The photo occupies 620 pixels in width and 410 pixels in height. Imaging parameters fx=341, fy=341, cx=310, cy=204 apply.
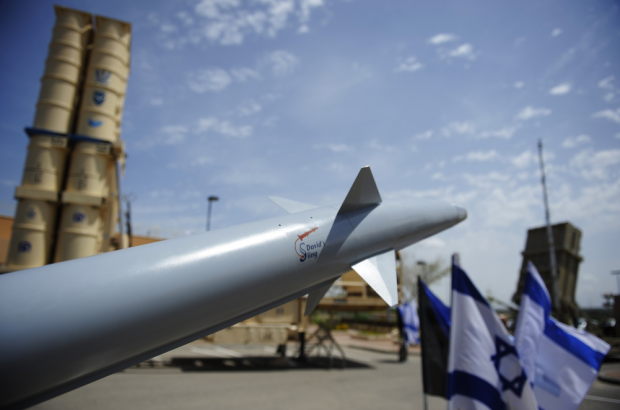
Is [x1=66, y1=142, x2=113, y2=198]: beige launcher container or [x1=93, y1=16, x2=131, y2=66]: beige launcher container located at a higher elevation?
[x1=93, y1=16, x2=131, y2=66]: beige launcher container

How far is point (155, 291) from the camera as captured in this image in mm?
1845

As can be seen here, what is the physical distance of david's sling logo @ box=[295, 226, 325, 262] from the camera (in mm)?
2555

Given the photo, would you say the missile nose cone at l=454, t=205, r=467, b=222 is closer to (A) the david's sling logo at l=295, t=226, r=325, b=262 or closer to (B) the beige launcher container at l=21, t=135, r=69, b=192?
(A) the david's sling logo at l=295, t=226, r=325, b=262

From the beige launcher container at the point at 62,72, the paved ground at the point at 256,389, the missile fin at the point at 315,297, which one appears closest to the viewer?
the missile fin at the point at 315,297

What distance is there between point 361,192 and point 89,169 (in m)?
10.9

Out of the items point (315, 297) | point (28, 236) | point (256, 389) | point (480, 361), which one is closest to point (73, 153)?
point (28, 236)

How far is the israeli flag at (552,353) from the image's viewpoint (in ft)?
13.1

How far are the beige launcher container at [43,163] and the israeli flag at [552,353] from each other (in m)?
12.6

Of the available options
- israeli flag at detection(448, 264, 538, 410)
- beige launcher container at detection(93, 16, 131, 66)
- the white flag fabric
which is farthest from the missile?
beige launcher container at detection(93, 16, 131, 66)

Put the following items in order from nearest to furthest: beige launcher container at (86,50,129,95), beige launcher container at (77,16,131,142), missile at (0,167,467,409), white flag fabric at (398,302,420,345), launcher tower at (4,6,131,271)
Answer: missile at (0,167,467,409) < launcher tower at (4,6,131,271) < beige launcher container at (77,16,131,142) < beige launcher container at (86,50,129,95) < white flag fabric at (398,302,420,345)

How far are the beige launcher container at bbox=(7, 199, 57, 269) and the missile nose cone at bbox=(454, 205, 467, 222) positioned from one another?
38.4ft

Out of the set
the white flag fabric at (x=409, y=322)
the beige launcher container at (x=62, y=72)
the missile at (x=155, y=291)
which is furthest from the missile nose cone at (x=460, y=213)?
the beige launcher container at (x=62, y=72)

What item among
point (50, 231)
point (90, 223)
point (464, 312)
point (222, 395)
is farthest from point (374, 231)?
point (50, 231)

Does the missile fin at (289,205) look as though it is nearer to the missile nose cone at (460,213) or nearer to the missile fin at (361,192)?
the missile fin at (361,192)
